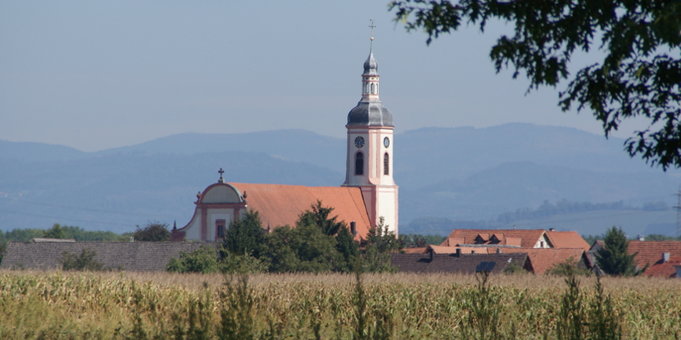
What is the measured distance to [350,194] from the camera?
395 ft

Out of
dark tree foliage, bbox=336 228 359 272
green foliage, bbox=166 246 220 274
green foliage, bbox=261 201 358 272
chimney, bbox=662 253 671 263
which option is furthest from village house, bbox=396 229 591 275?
green foliage, bbox=166 246 220 274

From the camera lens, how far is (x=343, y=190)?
11994 centimetres

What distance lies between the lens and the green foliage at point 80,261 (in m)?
83.4

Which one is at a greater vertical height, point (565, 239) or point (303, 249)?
point (565, 239)

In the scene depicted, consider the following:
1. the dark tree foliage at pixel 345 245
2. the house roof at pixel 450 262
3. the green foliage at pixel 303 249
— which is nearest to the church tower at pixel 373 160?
the house roof at pixel 450 262

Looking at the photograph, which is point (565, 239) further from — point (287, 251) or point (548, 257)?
point (287, 251)

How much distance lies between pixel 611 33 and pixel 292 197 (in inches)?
4011

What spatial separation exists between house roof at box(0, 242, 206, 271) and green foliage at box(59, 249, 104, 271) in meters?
0.73

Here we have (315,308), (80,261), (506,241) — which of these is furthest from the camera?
(506,241)

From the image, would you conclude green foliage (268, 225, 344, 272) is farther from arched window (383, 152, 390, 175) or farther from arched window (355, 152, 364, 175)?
arched window (383, 152, 390, 175)

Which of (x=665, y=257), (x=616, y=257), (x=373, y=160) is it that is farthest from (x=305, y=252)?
(x=665, y=257)

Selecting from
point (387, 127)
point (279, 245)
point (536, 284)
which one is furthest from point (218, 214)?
point (536, 284)

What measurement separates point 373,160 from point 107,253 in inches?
1467

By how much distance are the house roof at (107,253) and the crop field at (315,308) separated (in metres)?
47.9
